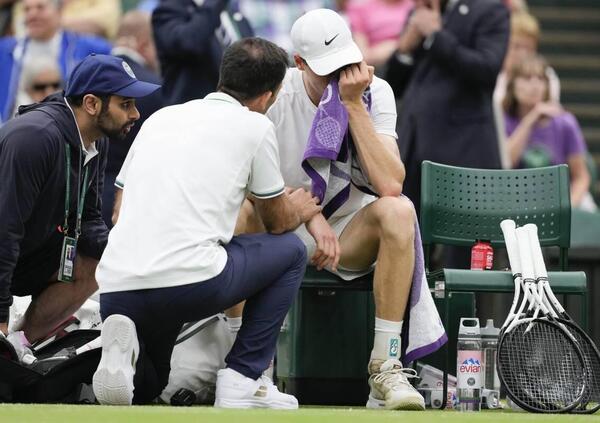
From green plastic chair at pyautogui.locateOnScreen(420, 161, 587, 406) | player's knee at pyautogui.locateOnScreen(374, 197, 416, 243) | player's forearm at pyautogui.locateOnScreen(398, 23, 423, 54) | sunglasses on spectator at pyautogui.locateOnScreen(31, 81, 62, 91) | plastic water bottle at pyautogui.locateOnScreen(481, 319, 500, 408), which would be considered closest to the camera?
player's knee at pyautogui.locateOnScreen(374, 197, 416, 243)

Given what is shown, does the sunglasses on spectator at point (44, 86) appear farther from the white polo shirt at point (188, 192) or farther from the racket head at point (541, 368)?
the racket head at point (541, 368)

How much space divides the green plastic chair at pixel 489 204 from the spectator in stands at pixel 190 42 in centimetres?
215

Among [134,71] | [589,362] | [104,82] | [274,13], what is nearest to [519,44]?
[274,13]

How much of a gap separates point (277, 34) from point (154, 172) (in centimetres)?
478

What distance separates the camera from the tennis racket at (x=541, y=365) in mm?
6484

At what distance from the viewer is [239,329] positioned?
6.47m

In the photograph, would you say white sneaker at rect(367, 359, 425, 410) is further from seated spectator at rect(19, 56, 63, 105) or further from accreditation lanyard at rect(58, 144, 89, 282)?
seated spectator at rect(19, 56, 63, 105)

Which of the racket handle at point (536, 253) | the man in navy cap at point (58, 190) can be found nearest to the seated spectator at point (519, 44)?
the racket handle at point (536, 253)

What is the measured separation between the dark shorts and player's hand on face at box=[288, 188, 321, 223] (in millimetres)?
1053

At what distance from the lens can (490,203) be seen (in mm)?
7578

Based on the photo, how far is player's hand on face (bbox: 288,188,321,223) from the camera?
675 cm

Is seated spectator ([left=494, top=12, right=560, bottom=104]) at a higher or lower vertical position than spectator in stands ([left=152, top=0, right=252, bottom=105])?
higher

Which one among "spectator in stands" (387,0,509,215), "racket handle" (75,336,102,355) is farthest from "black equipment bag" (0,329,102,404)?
"spectator in stands" (387,0,509,215)

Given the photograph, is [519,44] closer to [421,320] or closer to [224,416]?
[421,320]
